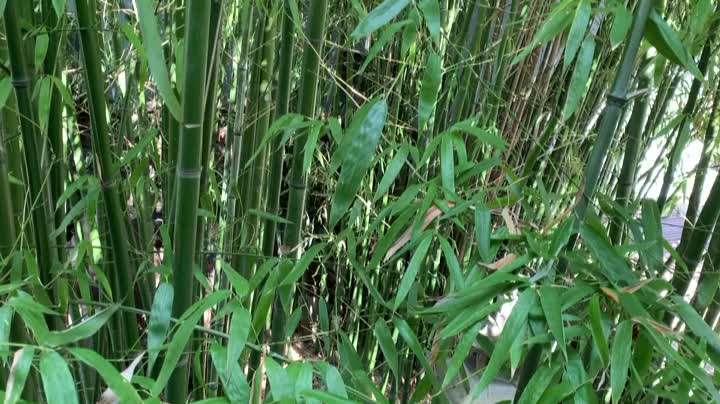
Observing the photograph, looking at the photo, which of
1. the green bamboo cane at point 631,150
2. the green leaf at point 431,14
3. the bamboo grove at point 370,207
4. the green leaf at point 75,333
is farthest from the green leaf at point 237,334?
the green bamboo cane at point 631,150

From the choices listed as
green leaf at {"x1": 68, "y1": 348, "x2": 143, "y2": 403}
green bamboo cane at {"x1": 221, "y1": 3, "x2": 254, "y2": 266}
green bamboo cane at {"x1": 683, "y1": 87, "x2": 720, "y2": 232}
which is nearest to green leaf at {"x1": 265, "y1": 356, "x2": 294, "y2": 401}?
green leaf at {"x1": 68, "y1": 348, "x2": 143, "y2": 403}

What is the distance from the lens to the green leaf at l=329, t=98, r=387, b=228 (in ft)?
2.33

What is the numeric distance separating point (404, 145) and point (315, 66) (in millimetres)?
180

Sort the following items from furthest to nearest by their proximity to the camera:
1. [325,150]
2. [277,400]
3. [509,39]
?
[325,150]
[509,39]
[277,400]

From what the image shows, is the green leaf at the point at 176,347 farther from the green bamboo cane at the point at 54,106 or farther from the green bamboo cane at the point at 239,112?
the green bamboo cane at the point at 239,112

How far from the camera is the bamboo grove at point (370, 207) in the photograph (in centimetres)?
65

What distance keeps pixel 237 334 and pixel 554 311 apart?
0.30 m

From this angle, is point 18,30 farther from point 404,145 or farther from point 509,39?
point 509,39

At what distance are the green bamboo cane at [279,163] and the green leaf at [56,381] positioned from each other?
43 cm

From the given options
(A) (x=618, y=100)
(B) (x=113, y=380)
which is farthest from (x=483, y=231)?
(B) (x=113, y=380)

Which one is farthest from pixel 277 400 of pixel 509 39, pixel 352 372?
pixel 509 39

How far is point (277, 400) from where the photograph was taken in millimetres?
611

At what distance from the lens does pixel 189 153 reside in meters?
0.68

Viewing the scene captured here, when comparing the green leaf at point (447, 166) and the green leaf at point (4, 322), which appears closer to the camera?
the green leaf at point (4, 322)
